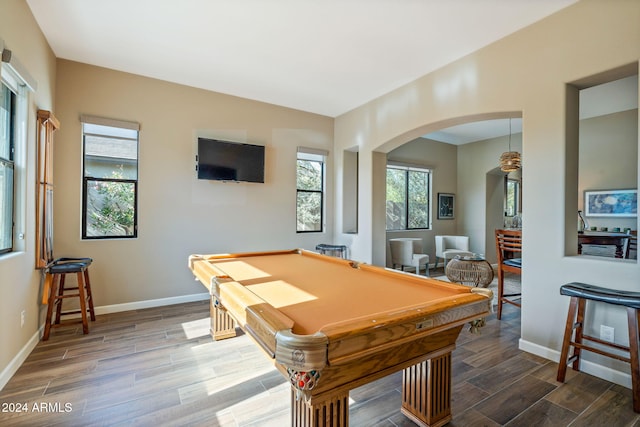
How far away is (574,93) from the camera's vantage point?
2543 mm

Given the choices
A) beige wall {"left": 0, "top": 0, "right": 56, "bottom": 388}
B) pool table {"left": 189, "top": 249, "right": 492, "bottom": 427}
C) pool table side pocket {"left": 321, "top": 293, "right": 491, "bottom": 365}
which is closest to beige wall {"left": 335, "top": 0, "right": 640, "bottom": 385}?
pool table {"left": 189, "top": 249, "right": 492, "bottom": 427}

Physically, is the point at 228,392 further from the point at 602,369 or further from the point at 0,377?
the point at 602,369

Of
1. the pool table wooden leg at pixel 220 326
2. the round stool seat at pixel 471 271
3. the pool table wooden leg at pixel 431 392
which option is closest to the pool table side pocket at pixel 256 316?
the pool table wooden leg at pixel 431 392

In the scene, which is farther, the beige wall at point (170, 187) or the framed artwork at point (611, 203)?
the framed artwork at point (611, 203)

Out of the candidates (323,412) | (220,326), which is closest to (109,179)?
(220,326)

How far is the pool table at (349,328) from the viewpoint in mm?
1056

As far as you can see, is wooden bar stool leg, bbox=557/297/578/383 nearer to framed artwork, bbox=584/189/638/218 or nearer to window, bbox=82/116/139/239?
framed artwork, bbox=584/189/638/218

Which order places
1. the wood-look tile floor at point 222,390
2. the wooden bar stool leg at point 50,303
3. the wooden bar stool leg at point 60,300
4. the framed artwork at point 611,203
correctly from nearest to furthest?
the wood-look tile floor at point 222,390, the wooden bar stool leg at point 50,303, the wooden bar stool leg at point 60,300, the framed artwork at point 611,203

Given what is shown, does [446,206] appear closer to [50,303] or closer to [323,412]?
[323,412]

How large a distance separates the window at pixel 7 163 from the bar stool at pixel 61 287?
53cm

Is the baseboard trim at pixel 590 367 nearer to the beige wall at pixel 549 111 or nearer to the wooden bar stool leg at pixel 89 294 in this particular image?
the beige wall at pixel 549 111

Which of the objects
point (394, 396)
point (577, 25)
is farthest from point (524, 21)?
point (394, 396)

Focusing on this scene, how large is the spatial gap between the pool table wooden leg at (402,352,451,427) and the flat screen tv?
11.3 feet

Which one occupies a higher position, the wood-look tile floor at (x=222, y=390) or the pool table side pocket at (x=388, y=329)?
the pool table side pocket at (x=388, y=329)
